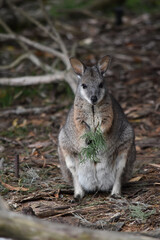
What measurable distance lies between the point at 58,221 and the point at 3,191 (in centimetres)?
87

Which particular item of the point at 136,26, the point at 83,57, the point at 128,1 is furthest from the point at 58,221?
the point at 128,1

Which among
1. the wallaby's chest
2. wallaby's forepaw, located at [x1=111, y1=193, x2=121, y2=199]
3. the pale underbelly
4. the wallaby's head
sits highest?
the wallaby's head

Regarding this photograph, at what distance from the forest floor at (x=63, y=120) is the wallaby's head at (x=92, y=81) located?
2.94ft

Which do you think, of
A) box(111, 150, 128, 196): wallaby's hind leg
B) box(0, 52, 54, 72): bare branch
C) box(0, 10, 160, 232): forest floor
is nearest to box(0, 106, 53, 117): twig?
box(0, 10, 160, 232): forest floor

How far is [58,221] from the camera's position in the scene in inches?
135

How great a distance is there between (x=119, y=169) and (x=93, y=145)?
14.2 inches

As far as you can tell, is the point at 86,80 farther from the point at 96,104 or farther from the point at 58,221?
the point at 58,221

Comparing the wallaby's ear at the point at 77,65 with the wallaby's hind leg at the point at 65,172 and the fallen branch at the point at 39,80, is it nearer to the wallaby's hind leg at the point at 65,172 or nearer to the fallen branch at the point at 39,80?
the wallaby's hind leg at the point at 65,172

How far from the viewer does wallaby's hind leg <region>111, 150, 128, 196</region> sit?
161 inches

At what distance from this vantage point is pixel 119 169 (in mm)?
4148

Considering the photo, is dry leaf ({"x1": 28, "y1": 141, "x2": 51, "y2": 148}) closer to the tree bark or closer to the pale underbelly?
the pale underbelly

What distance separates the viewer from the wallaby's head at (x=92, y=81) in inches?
161

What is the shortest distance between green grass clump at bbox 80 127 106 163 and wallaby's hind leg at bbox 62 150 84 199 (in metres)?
0.12

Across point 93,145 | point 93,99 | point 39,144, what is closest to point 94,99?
point 93,99
